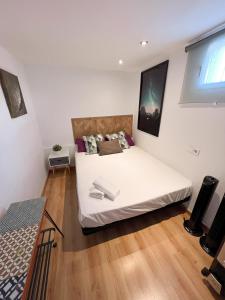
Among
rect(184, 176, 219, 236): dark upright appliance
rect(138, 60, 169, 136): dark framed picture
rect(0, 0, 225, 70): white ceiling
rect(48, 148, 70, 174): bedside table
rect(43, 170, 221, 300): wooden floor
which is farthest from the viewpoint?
rect(48, 148, 70, 174): bedside table

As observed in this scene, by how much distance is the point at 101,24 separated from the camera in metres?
1.19

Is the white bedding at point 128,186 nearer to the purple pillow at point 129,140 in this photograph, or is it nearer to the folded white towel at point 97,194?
the folded white towel at point 97,194

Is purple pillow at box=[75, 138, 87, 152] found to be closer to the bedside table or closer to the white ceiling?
the bedside table

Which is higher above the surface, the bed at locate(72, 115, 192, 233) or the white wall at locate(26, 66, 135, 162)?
the white wall at locate(26, 66, 135, 162)

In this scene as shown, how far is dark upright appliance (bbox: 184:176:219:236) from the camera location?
4.54 feet

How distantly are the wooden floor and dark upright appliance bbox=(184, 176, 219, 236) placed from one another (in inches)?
4.1

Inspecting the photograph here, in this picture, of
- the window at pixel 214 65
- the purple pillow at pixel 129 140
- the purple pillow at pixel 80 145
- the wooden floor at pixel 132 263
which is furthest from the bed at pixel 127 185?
the window at pixel 214 65

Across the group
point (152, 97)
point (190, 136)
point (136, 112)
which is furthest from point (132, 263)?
point (136, 112)

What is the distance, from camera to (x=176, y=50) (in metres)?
1.79

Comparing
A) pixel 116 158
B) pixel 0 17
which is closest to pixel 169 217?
pixel 116 158

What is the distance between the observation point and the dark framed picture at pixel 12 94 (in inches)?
59.1

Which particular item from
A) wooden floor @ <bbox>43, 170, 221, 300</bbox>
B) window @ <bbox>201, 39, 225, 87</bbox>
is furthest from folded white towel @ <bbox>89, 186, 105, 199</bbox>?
window @ <bbox>201, 39, 225, 87</bbox>

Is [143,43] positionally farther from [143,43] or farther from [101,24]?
[101,24]

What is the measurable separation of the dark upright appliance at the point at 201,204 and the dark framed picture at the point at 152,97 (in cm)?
123
